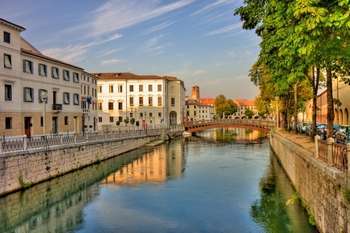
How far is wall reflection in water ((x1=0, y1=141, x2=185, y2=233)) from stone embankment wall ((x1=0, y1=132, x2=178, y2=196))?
1.95 ft

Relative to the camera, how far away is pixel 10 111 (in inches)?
1437

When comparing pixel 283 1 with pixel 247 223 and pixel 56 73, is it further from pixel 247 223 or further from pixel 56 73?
pixel 56 73

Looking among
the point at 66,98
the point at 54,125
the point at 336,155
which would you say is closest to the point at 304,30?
the point at 336,155

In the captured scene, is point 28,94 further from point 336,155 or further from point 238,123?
point 238,123

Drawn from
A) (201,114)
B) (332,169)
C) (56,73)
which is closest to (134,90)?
(56,73)

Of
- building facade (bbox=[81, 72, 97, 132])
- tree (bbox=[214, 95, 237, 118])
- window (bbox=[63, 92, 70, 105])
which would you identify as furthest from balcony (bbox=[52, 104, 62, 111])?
tree (bbox=[214, 95, 237, 118])

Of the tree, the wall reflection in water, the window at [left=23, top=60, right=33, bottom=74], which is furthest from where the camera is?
the tree

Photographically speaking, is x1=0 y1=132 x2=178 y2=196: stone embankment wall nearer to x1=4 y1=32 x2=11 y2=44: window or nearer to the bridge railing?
x1=4 y1=32 x2=11 y2=44: window

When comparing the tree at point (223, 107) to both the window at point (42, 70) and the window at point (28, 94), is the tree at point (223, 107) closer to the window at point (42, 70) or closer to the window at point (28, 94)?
the window at point (42, 70)

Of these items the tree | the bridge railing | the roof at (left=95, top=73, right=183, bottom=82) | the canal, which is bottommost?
the canal

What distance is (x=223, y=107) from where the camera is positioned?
166m

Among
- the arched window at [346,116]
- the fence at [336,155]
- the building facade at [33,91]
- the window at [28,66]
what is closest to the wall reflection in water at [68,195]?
the building facade at [33,91]

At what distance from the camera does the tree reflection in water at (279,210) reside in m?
17.9

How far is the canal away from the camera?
18.6 meters
